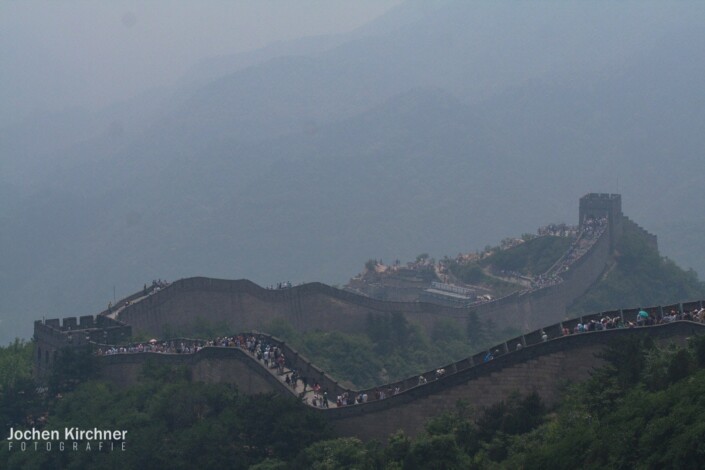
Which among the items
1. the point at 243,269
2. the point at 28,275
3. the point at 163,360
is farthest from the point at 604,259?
the point at 28,275

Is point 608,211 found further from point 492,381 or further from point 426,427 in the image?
point 426,427

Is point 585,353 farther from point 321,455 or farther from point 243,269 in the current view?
point 243,269

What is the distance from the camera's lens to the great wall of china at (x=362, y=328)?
3572cm

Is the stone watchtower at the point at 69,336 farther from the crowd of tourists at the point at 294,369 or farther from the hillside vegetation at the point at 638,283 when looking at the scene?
→ the hillside vegetation at the point at 638,283

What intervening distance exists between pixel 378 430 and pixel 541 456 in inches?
425

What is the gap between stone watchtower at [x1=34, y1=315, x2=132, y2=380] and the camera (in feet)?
172

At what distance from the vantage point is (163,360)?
49.2 meters

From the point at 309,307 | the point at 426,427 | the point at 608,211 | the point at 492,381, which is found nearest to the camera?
the point at 426,427

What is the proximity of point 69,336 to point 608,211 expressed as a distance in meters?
44.3

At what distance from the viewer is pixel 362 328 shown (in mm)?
67250

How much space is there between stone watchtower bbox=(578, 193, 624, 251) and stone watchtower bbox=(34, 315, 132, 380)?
40.6 metres

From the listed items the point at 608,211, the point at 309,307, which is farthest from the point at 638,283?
the point at 309,307

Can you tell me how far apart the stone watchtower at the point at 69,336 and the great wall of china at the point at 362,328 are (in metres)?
0.05

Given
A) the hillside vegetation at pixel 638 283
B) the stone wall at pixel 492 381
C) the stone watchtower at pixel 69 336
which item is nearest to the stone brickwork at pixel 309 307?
the hillside vegetation at pixel 638 283
